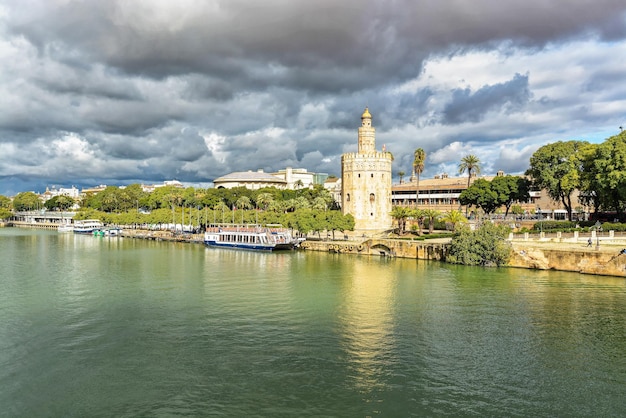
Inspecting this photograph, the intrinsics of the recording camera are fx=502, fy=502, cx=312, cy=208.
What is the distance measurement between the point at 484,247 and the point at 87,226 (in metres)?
107

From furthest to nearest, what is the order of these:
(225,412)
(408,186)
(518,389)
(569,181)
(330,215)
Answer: (408,186), (330,215), (569,181), (518,389), (225,412)

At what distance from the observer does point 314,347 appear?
80.5ft

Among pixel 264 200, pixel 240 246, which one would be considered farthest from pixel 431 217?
pixel 264 200

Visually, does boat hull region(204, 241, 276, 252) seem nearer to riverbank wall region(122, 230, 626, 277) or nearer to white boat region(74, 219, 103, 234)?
riverbank wall region(122, 230, 626, 277)

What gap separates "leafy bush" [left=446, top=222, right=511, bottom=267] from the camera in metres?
52.8

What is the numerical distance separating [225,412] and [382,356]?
8432mm

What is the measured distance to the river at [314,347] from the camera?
61.2 feet

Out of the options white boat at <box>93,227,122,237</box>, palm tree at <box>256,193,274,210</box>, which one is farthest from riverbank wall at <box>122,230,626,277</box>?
white boat at <box>93,227,122,237</box>

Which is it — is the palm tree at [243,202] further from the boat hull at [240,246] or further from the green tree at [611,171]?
the green tree at [611,171]

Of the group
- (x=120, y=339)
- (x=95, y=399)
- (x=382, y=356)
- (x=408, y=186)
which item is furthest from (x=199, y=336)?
(x=408, y=186)

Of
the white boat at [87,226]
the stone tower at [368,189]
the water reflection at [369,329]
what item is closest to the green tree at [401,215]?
the stone tower at [368,189]

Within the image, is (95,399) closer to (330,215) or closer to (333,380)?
(333,380)

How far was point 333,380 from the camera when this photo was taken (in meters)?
20.5

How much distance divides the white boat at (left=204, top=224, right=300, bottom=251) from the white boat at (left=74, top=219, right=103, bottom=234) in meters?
52.8
